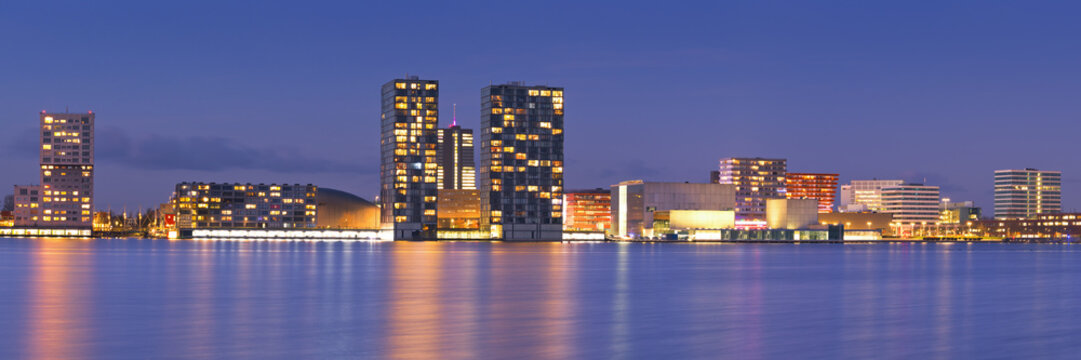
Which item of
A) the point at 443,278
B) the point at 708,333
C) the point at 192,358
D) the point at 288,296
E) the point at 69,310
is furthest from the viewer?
the point at 443,278

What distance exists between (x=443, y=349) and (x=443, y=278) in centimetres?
4283

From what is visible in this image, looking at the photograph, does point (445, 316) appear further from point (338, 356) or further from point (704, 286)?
point (704, 286)

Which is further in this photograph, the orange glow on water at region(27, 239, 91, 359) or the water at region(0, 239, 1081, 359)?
the water at region(0, 239, 1081, 359)

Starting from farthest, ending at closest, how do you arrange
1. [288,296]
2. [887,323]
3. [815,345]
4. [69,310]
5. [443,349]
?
[288,296]
[69,310]
[887,323]
[815,345]
[443,349]

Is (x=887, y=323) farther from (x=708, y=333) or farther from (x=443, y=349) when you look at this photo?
(x=443, y=349)

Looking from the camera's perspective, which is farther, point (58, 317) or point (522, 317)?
point (522, 317)

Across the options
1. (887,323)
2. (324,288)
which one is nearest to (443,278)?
(324,288)

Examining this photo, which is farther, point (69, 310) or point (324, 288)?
point (324, 288)

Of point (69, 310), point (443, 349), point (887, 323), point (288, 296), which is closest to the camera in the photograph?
point (443, 349)

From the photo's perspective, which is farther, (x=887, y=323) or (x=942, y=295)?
(x=942, y=295)

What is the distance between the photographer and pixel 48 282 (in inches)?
→ 2625

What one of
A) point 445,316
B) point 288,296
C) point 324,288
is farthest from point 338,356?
point 324,288

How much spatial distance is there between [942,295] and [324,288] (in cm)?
3306

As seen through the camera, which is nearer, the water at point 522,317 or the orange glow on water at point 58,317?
the orange glow on water at point 58,317
